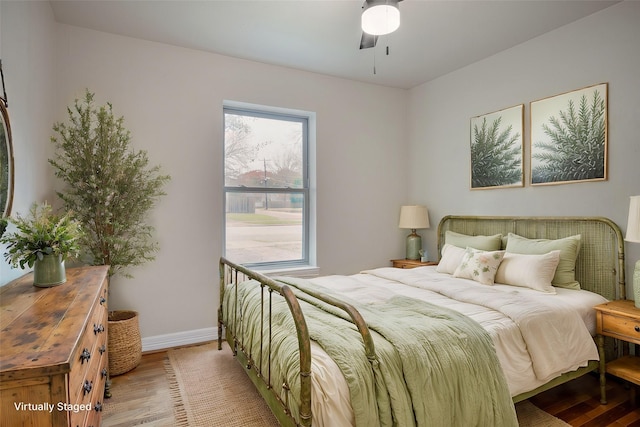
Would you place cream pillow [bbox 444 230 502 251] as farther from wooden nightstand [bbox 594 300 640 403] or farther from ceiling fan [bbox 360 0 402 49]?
ceiling fan [bbox 360 0 402 49]

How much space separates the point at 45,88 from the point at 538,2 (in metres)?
3.81

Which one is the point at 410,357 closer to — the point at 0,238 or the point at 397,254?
the point at 0,238

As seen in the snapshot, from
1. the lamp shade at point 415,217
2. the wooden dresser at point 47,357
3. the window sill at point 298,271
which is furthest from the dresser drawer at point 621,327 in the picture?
the wooden dresser at point 47,357

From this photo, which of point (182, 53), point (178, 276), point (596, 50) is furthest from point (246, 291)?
point (596, 50)

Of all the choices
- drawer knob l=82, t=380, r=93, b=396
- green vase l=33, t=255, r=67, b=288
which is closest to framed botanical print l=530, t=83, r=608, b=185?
drawer knob l=82, t=380, r=93, b=396

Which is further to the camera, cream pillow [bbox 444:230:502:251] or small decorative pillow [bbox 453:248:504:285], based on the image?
cream pillow [bbox 444:230:502:251]

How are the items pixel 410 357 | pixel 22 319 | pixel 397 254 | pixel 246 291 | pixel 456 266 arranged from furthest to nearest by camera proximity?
pixel 397 254
pixel 456 266
pixel 246 291
pixel 410 357
pixel 22 319

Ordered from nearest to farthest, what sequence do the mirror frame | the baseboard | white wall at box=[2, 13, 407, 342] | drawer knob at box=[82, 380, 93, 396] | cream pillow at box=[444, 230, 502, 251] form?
drawer knob at box=[82, 380, 93, 396] → the mirror frame → white wall at box=[2, 13, 407, 342] → the baseboard → cream pillow at box=[444, 230, 502, 251]

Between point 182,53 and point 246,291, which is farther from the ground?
point 182,53

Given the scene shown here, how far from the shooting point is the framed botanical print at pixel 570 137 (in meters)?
2.75

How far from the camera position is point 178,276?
337 cm

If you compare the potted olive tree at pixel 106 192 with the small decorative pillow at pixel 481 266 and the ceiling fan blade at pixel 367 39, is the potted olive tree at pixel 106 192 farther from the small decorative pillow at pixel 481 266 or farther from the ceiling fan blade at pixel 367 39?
the small decorative pillow at pixel 481 266

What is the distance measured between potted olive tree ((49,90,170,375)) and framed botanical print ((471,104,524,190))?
322cm

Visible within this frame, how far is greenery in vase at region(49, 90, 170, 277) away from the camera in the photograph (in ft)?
8.89
